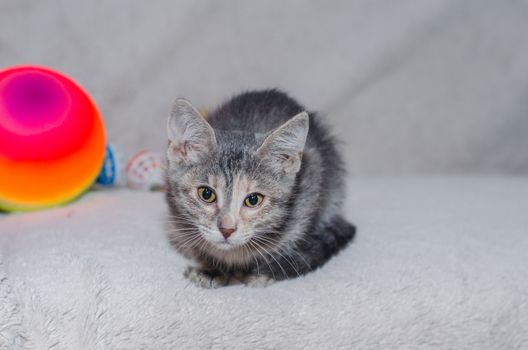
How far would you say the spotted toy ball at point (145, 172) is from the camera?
244cm

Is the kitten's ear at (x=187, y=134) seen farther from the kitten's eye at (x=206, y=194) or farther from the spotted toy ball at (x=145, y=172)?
the spotted toy ball at (x=145, y=172)

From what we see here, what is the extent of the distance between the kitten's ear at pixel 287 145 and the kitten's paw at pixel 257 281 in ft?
0.97

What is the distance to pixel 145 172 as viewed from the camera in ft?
8.01

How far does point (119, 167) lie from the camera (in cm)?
245

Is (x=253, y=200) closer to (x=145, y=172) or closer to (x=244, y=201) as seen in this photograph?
(x=244, y=201)

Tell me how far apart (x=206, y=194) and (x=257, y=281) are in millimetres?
266

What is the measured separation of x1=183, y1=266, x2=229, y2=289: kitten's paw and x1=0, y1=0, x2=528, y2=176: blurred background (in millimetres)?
1281

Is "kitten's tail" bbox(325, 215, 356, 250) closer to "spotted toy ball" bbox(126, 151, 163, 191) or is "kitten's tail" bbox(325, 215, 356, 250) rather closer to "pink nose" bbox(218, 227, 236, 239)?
"pink nose" bbox(218, 227, 236, 239)

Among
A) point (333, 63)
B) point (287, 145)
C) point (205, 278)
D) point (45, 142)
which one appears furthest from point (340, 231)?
point (333, 63)

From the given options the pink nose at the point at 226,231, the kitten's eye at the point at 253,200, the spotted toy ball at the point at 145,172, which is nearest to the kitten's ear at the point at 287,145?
the kitten's eye at the point at 253,200

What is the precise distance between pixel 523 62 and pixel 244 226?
2110 mm

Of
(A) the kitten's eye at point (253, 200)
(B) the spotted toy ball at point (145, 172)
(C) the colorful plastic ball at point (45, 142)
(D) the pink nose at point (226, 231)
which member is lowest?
(B) the spotted toy ball at point (145, 172)

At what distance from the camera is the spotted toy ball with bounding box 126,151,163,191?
2.44m

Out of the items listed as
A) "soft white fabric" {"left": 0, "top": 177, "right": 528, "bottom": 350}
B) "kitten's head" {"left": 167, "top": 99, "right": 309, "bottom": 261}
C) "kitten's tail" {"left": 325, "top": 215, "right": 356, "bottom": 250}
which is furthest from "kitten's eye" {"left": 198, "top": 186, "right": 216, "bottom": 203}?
"kitten's tail" {"left": 325, "top": 215, "right": 356, "bottom": 250}
